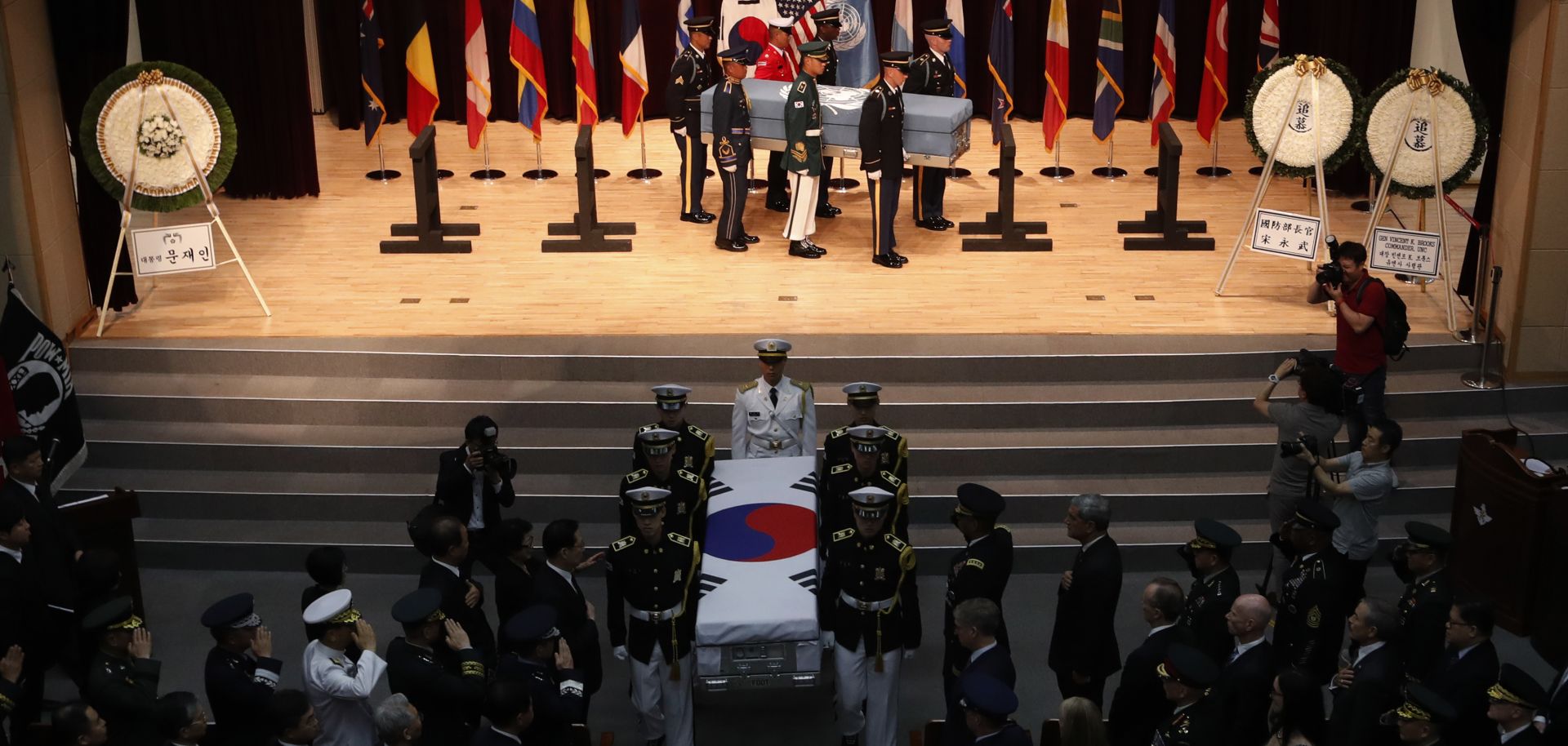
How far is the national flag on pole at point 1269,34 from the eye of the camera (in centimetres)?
1467

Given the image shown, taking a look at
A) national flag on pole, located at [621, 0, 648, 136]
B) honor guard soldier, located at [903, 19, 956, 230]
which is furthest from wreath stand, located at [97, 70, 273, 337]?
honor guard soldier, located at [903, 19, 956, 230]

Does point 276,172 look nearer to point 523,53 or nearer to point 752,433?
point 523,53

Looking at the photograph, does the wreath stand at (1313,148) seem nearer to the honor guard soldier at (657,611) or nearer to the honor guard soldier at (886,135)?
the honor guard soldier at (886,135)

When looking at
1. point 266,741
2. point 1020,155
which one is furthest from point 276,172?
point 266,741

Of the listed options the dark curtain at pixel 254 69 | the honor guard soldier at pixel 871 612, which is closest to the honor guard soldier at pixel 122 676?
the honor guard soldier at pixel 871 612

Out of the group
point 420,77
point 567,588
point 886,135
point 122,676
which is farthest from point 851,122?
point 122,676

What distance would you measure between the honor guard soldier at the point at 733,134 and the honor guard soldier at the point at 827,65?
2.08 ft

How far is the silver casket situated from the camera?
12.6 meters

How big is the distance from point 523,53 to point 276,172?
2468mm

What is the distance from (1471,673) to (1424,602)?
22.5 inches

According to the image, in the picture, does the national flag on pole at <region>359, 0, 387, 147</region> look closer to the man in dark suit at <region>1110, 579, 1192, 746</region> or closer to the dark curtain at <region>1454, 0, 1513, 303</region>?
the dark curtain at <region>1454, 0, 1513, 303</region>

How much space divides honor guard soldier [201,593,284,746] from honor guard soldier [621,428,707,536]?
1.97 meters

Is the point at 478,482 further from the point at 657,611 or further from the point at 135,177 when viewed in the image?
the point at 135,177

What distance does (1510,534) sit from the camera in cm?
877
